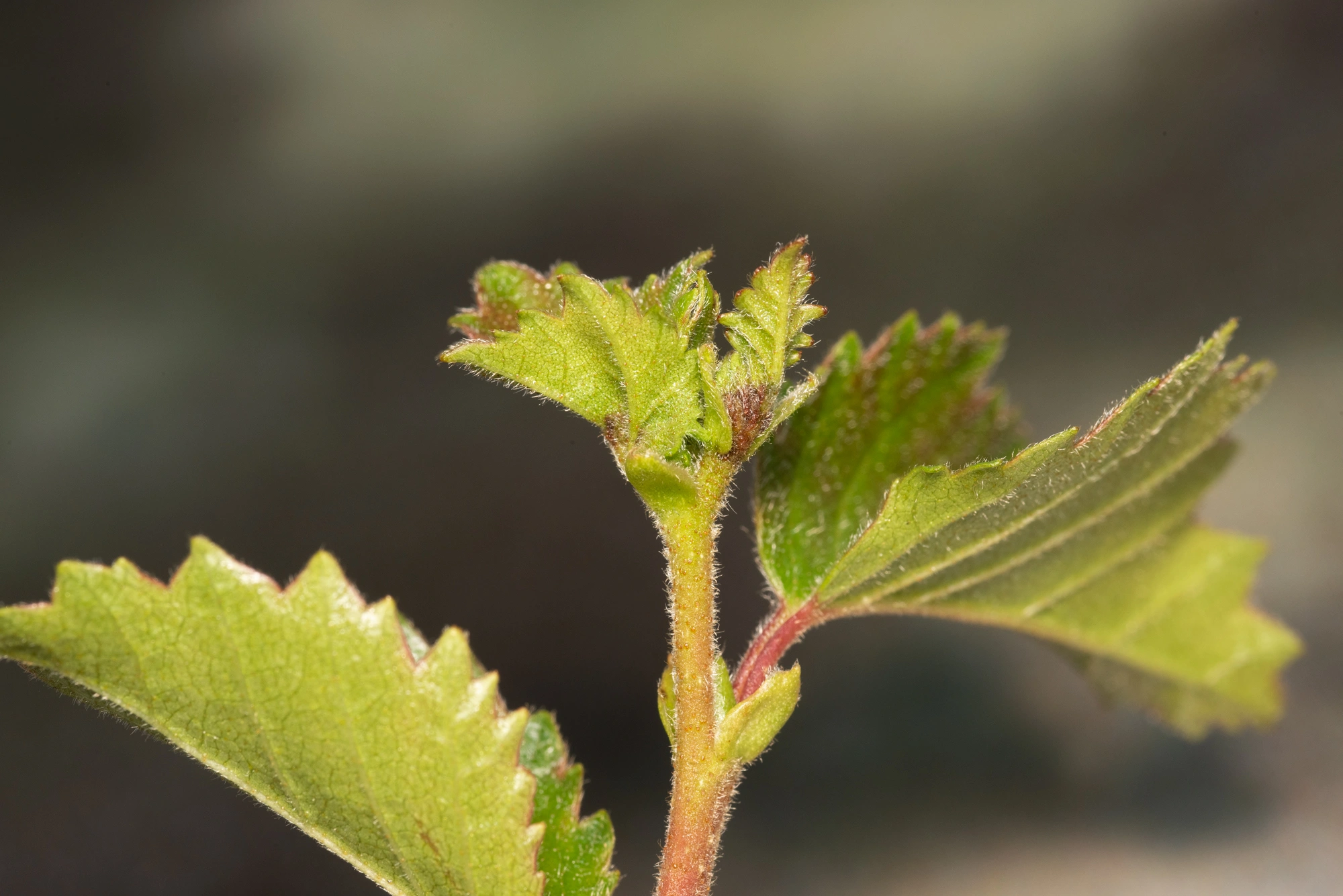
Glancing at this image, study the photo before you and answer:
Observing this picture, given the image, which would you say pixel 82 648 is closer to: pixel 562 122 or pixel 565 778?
pixel 565 778

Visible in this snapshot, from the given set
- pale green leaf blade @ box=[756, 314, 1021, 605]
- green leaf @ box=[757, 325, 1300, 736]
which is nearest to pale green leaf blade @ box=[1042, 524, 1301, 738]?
green leaf @ box=[757, 325, 1300, 736]

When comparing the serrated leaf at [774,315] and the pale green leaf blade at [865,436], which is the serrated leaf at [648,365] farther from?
the pale green leaf blade at [865,436]

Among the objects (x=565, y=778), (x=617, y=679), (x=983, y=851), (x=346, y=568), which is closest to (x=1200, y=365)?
(x=565, y=778)

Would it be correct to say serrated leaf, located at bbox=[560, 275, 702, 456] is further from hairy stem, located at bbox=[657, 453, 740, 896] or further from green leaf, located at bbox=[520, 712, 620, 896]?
green leaf, located at bbox=[520, 712, 620, 896]

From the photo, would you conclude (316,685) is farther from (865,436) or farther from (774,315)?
(865,436)

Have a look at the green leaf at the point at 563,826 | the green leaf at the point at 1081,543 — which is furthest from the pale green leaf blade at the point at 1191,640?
the green leaf at the point at 563,826

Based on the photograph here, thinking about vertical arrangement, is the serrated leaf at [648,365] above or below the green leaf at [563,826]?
above
